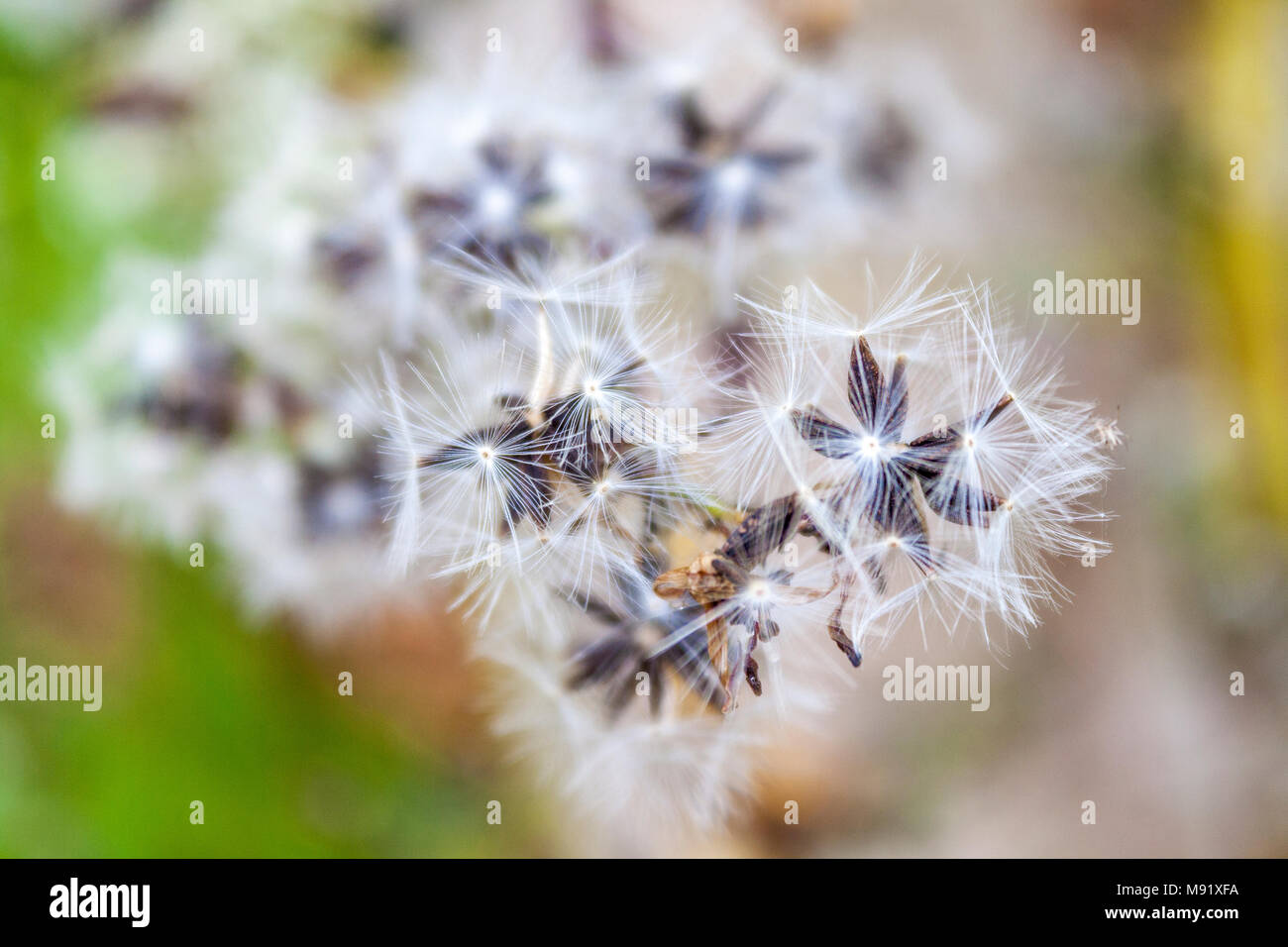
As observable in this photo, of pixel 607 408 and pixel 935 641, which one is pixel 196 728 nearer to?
pixel 607 408

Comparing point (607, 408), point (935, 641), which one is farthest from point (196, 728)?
point (935, 641)

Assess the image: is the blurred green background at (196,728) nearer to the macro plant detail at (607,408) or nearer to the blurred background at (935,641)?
the blurred background at (935,641)

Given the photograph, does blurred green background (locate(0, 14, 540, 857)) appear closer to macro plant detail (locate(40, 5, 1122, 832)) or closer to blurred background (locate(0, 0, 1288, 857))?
blurred background (locate(0, 0, 1288, 857))

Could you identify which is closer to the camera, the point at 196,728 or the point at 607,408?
the point at 607,408

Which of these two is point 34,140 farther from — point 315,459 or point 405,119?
point 315,459

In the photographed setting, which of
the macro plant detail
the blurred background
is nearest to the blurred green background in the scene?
the blurred background

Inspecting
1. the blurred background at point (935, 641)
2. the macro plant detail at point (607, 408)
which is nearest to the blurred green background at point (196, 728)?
the blurred background at point (935, 641)

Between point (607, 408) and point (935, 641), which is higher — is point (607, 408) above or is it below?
above

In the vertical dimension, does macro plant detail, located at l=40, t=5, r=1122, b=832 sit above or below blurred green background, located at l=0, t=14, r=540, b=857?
above

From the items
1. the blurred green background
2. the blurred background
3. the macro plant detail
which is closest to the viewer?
the macro plant detail
